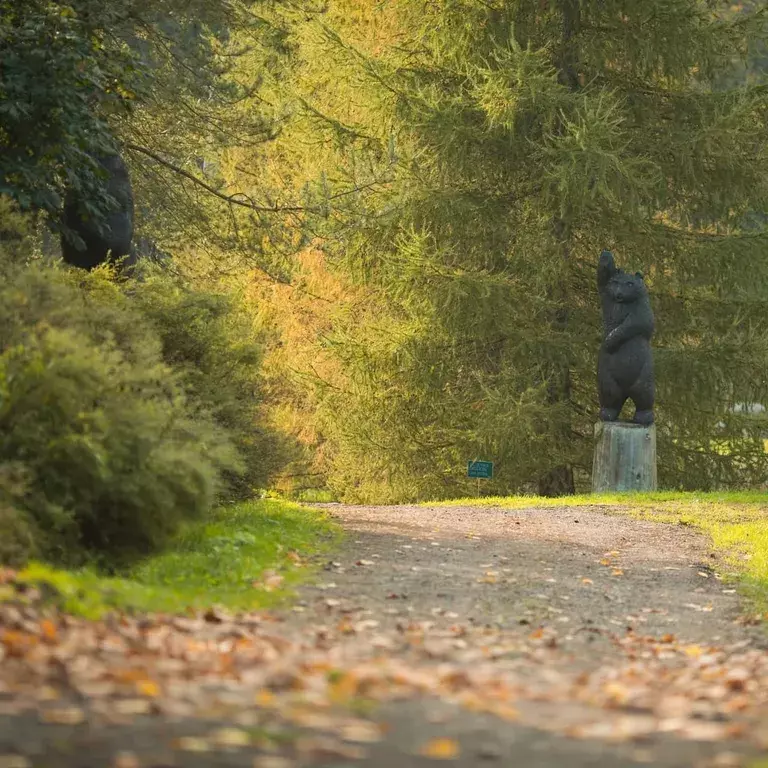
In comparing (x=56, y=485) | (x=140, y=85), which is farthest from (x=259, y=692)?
(x=140, y=85)

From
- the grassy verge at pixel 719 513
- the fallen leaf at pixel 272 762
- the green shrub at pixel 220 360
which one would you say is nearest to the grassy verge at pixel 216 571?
the green shrub at pixel 220 360

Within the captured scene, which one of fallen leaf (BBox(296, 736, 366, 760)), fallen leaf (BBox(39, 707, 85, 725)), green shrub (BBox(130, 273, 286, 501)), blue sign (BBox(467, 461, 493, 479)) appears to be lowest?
fallen leaf (BBox(296, 736, 366, 760))

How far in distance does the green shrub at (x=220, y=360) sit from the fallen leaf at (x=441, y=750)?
7832 mm

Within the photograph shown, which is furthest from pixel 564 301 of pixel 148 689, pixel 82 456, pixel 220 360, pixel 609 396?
pixel 148 689

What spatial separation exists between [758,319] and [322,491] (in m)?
11.5

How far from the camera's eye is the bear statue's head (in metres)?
17.7

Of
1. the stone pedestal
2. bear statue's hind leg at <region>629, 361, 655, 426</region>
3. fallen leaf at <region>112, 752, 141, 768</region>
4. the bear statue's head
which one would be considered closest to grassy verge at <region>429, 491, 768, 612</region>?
the stone pedestal

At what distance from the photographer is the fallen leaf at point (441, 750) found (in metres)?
4.61

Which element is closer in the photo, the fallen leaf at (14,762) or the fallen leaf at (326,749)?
the fallen leaf at (14,762)

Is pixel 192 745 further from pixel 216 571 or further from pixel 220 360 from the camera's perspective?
pixel 220 360

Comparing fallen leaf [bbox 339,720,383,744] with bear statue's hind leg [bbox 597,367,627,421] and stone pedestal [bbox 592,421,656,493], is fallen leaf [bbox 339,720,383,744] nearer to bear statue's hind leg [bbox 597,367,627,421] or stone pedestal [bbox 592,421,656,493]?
stone pedestal [bbox 592,421,656,493]

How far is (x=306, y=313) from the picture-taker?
83.5ft

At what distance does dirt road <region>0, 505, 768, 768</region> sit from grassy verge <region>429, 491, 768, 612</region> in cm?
79

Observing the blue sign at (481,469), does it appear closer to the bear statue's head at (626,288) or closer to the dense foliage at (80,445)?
the bear statue's head at (626,288)
